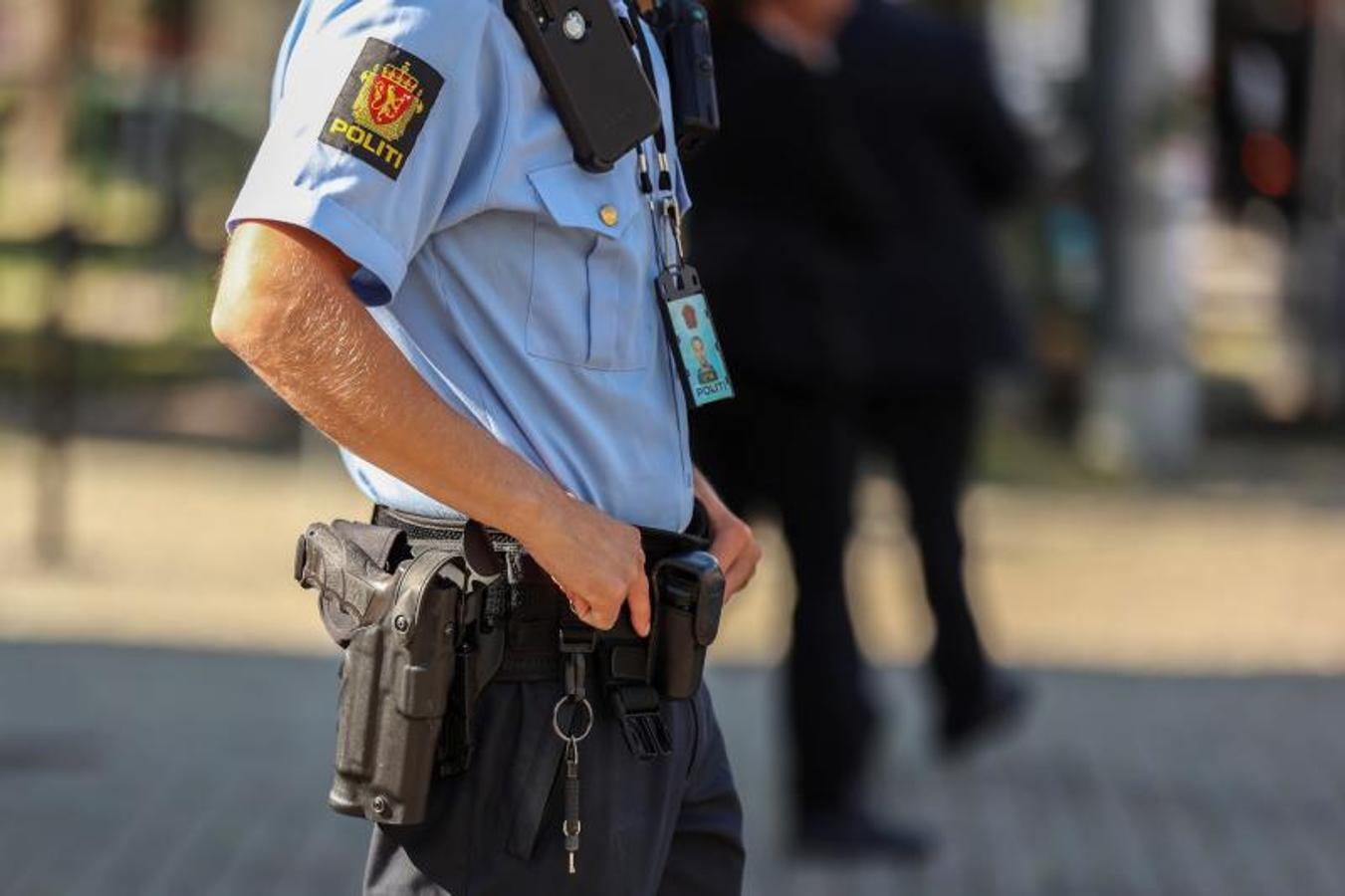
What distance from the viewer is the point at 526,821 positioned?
8.58 feet

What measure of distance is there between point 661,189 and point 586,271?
18 cm

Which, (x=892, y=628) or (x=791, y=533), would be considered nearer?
(x=791, y=533)

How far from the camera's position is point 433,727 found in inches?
101

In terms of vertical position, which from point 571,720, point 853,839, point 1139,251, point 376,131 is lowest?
point 853,839

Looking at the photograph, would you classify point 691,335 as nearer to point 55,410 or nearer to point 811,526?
point 811,526

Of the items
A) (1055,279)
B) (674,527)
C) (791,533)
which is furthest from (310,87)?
(1055,279)

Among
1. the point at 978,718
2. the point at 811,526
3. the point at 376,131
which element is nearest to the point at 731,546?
the point at 376,131

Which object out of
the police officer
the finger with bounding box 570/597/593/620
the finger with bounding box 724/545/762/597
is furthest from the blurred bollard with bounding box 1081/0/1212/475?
the finger with bounding box 570/597/593/620

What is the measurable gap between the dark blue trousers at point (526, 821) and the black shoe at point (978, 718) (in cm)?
Answer: 364

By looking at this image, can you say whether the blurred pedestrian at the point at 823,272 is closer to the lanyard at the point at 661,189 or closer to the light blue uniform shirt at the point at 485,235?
the lanyard at the point at 661,189

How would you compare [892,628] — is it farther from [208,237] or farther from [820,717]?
[208,237]

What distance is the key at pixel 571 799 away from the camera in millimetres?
2629

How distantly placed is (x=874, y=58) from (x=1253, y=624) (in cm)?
302

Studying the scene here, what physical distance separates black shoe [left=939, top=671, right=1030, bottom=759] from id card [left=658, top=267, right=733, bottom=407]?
361 cm
